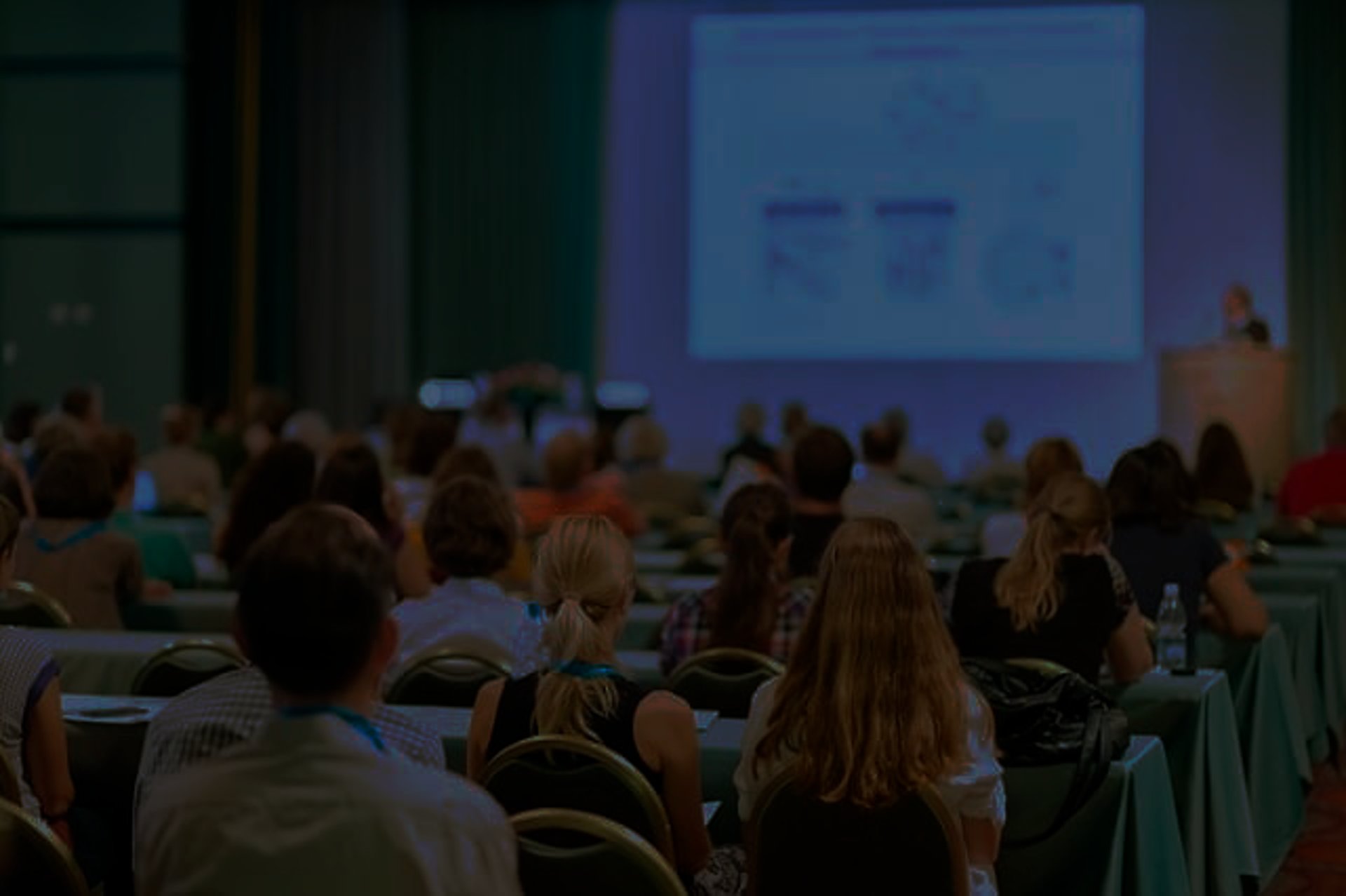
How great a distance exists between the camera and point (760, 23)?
15.1 metres

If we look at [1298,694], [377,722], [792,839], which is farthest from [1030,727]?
[1298,694]

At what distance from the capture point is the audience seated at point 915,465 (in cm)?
1219

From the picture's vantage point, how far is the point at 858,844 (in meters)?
3.09

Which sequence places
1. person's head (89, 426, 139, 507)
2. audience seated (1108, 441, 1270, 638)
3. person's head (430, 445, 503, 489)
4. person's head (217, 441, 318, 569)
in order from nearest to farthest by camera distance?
audience seated (1108, 441, 1270, 638), person's head (217, 441, 318, 569), person's head (430, 445, 503, 489), person's head (89, 426, 139, 507)

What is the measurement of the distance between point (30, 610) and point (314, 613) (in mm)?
3531

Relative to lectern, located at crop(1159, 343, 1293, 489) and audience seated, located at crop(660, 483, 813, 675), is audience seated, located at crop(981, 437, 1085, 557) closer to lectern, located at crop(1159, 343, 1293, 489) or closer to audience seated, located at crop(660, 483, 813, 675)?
audience seated, located at crop(660, 483, 813, 675)

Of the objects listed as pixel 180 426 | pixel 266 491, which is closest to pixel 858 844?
pixel 266 491

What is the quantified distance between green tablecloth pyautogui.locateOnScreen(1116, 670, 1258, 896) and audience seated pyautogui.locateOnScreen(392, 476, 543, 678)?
1.46 meters

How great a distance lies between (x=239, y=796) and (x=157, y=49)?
1450 centimetres

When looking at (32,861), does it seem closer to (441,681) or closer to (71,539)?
(441,681)

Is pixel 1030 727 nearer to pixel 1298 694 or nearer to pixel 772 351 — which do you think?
pixel 1298 694

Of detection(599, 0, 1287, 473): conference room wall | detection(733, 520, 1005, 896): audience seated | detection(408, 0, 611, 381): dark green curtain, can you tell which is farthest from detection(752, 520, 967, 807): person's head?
detection(408, 0, 611, 381): dark green curtain

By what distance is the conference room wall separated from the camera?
15102 mm

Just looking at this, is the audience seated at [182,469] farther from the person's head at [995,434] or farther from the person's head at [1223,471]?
the person's head at [995,434]
